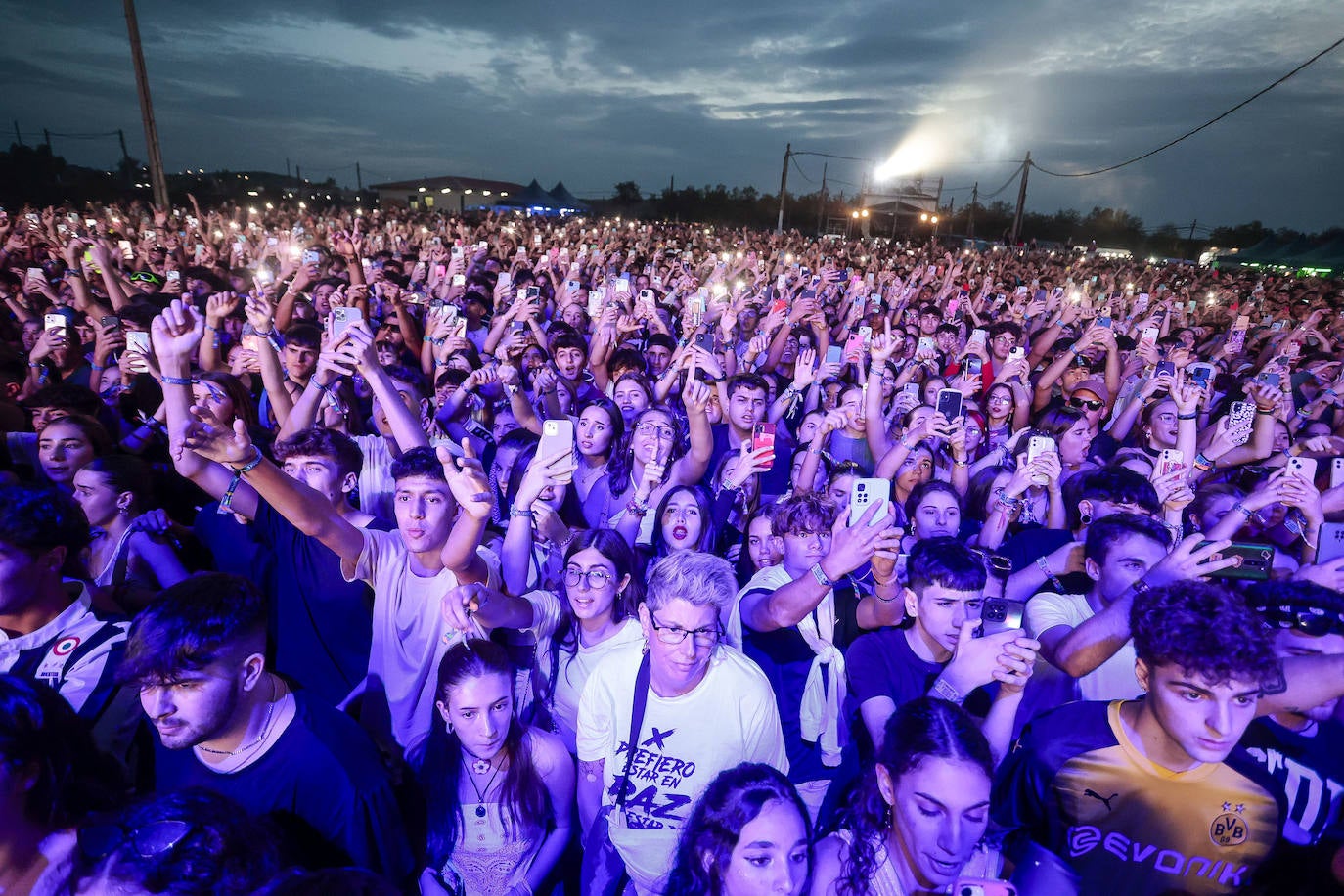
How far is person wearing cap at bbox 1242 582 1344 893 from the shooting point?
177 centimetres

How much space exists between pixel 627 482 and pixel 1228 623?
2773 mm

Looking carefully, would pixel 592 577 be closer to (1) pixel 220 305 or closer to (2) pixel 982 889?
(2) pixel 982 889

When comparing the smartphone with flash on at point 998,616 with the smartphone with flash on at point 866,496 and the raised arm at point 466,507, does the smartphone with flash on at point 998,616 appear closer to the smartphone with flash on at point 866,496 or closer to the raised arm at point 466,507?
the smartphone with flash on at point 866,496

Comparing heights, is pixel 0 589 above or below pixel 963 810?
above

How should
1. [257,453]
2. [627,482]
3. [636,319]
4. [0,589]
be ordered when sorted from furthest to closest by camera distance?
[636,319] → [627,482] → [257,453] → [0,589]

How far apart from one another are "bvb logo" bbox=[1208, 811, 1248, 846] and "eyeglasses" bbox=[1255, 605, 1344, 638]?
0.74 meters

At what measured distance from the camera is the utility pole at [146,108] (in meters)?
12.0

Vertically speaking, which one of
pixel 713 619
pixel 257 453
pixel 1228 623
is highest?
pixel 257 453

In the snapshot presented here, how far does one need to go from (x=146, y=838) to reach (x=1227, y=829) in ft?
8.37

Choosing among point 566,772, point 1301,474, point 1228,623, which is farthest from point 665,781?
point 1301,474

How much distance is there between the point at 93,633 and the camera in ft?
6.91

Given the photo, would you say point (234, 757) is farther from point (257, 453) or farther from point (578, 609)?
point (578, 609)

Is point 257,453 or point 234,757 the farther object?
point 257,453

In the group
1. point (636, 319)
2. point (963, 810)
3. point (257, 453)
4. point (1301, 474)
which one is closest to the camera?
point (963, 810)
